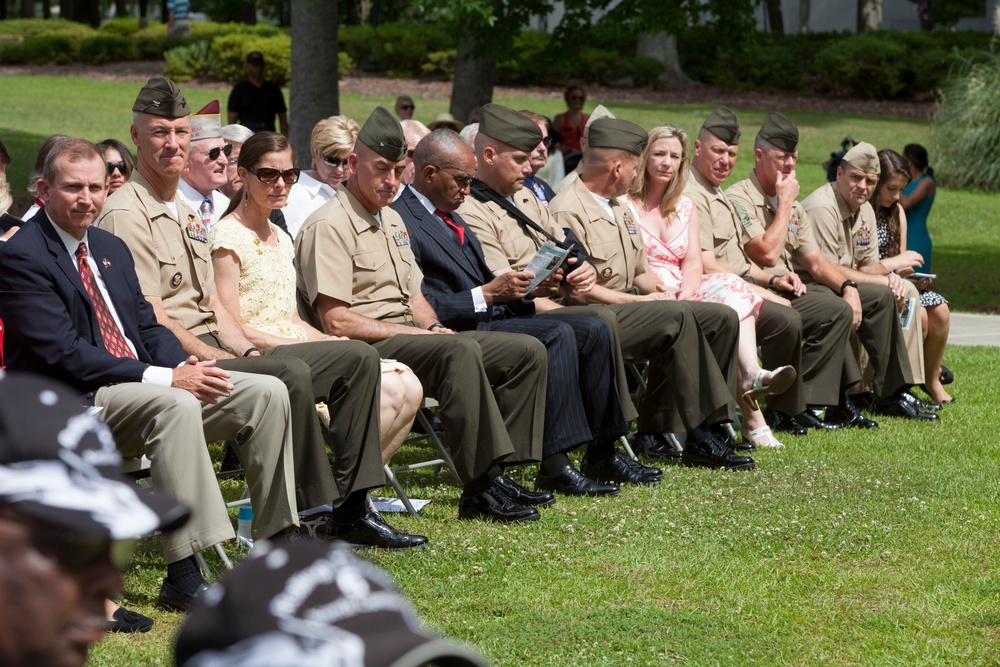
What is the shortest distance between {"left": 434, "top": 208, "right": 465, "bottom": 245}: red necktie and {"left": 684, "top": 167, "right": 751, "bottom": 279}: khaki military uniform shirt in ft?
7.01

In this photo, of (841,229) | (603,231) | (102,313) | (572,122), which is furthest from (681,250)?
(572,122)

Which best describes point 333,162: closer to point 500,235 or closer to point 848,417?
point 500,235

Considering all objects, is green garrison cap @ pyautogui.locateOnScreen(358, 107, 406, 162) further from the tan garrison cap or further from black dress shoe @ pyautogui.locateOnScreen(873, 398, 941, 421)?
black dress shoe @ pyautogui.locateOnScreen(873, 398, 941, 421)

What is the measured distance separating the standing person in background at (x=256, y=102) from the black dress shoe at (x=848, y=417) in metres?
9.71

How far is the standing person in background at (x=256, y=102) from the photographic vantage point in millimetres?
16797

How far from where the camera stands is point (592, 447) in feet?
23.1

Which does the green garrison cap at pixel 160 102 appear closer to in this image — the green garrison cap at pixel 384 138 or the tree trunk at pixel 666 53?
the green garrison cap at pixel 384 138

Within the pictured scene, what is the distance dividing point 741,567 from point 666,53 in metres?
33.6

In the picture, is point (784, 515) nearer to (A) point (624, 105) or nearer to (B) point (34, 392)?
(B) point (34, 392)

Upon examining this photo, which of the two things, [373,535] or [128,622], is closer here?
[128,622]

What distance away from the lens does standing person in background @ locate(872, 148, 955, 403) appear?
379 inches

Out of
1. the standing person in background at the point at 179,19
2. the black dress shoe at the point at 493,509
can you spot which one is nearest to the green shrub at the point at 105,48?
the standing person in background at the point at 179,19

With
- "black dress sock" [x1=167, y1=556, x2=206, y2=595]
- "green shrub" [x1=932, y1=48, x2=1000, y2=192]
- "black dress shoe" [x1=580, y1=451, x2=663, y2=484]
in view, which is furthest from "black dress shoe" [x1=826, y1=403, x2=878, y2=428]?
"green shrub" [x1=932, y1=48, x2=1000, y2=192]

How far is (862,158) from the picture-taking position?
9.27 m
